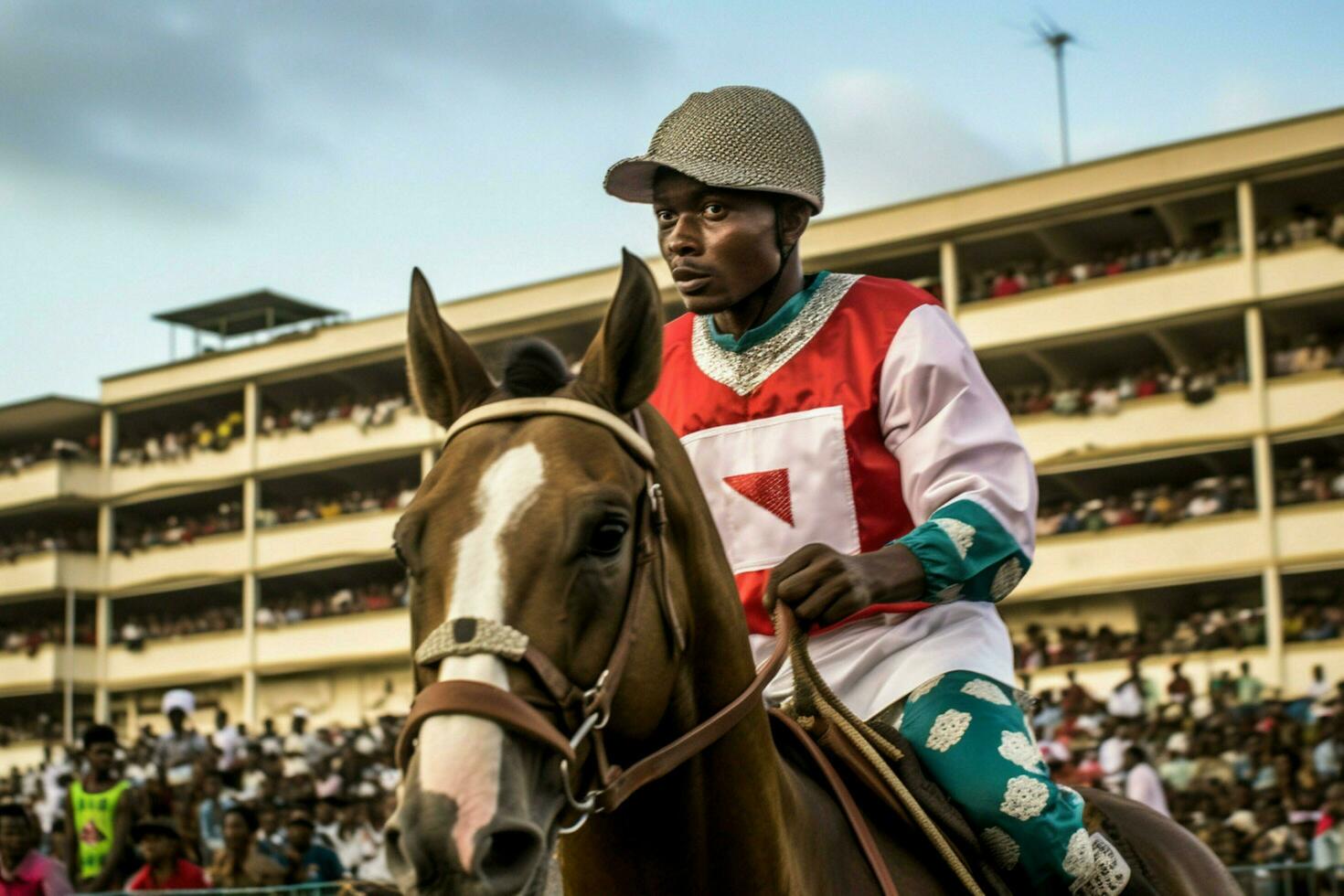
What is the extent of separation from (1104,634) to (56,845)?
44.2 feet

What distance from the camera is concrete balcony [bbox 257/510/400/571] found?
34.9 meters

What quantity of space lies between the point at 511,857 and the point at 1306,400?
2417 centimetres

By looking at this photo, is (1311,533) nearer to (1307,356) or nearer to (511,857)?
(1307,356)

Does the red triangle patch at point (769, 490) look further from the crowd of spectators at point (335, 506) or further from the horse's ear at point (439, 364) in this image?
the crowd of spectators at point (335, 506)

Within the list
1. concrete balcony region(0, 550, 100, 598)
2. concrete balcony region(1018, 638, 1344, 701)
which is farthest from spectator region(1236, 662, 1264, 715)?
concrete balcony region(0, 550, 100, 598)

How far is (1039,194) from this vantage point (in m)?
27.1

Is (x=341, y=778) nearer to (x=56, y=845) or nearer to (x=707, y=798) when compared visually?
(x=56, y=845)

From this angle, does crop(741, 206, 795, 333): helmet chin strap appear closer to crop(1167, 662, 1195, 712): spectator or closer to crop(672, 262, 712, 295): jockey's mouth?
crop(672, 262, 712, 295): jockey's mouth

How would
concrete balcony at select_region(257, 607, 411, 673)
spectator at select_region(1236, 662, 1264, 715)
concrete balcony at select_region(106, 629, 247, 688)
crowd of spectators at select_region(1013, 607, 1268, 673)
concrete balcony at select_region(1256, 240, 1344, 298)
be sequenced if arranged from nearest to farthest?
1. spectator at select_region(1236, 662, 1264, 715)
2. crowd of spectators at select_region(1013, 607, 1268, 673)
3. concrete balcony at select_region(1256, 240, 1344, 298)
4. concrete balcony at select_region(257, 607, 411, 673)
5. concrete balcony at select_region(106, 629, 247, 688)

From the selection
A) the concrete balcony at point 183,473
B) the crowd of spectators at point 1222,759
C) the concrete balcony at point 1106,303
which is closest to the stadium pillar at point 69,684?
the concrete balcony at point 183,473

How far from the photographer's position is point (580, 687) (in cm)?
209

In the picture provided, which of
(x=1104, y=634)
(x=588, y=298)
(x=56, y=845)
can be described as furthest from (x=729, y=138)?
(x=588, y=298)

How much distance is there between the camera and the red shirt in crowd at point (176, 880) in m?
9.84

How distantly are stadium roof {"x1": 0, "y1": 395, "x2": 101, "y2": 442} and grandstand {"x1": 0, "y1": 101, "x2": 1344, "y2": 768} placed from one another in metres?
0.34
